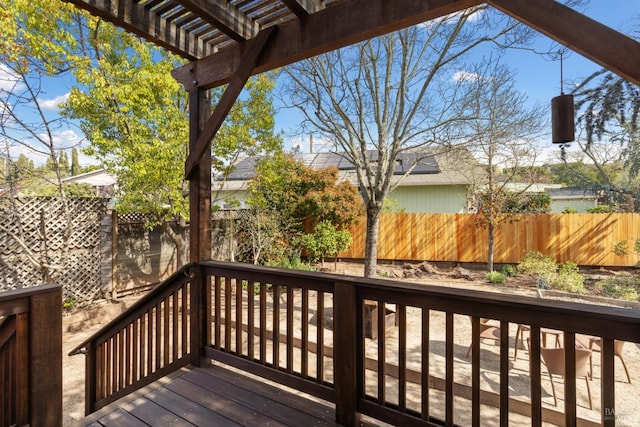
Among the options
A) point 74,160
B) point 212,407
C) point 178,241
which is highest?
point 74,160

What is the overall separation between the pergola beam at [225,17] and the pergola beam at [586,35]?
1.74 metres

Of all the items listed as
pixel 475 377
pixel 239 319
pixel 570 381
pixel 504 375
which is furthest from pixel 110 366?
pixel 570 381

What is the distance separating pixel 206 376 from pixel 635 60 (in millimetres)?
2983

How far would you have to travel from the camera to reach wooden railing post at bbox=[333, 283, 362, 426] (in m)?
1.89

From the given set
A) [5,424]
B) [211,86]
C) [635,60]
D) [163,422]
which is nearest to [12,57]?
[211,86]

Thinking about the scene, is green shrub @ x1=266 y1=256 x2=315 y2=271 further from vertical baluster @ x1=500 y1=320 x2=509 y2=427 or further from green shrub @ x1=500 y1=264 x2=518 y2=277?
vertical baluster @ x1=500 y1=320 x2=509 y2=427

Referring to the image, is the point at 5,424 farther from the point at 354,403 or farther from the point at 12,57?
the point at 12,57

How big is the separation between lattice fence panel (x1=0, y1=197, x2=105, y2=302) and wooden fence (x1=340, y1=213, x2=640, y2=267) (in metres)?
6.28

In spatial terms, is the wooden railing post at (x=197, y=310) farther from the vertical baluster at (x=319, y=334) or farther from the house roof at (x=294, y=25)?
the house roof at (x=294, y=25)

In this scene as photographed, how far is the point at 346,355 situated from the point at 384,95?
215 inches

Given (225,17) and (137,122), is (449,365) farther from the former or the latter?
(137,122)

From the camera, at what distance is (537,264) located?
25.1ft

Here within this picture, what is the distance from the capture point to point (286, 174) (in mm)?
8766

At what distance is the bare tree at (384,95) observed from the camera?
19.4 ft
